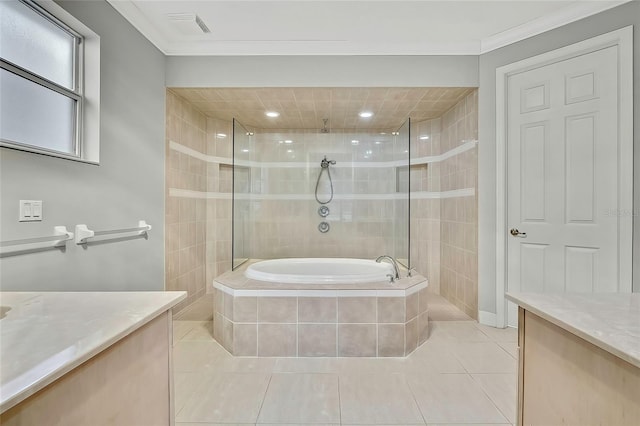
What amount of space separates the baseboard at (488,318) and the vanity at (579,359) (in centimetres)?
188

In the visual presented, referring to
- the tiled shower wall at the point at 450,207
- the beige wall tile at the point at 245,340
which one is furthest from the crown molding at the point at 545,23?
the beige wall tile at the point at 245,340

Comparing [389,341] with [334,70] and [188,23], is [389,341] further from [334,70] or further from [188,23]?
[188,23]

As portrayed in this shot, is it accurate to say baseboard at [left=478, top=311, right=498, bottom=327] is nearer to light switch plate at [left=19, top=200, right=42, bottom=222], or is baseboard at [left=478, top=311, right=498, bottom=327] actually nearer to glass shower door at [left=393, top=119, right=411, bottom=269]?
glass shower door at [left=393, top=119, right=411, bottom=269]

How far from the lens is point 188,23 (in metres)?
2.51

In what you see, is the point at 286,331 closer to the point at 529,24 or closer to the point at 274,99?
the point at 274,99

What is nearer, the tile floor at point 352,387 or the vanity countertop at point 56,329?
the vanity countertop at point 56,329

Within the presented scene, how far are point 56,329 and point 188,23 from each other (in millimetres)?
2517

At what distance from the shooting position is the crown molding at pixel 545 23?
226cm

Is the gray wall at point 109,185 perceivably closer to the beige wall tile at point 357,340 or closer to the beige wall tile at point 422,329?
the beige wall tile at point 357,340

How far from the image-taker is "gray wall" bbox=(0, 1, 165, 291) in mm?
1549

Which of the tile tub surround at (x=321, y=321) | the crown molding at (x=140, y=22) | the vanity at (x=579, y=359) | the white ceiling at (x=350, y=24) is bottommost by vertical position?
the tile tub surround at (x=321, y=321)

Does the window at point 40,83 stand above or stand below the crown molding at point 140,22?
below

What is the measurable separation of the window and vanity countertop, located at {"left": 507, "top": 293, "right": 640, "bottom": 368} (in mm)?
2253

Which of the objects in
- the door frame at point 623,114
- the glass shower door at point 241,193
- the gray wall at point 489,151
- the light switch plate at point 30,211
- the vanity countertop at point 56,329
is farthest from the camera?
the glass shower door at point 241,193
